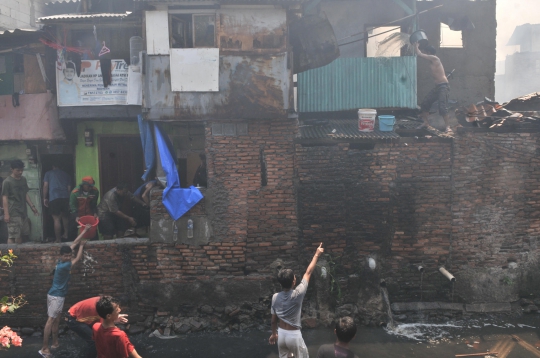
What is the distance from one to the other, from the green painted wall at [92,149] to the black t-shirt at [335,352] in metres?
8.06

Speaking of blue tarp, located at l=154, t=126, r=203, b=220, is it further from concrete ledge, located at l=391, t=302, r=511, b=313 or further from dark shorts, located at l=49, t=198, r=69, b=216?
concrete ledge, located at l=391, t=302, r=511, b=313

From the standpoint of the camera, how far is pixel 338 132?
927 centimetres

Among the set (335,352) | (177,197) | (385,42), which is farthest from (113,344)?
(385,42)

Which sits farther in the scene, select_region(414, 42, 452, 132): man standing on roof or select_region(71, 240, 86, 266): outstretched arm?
select_region(414, 42, 452, 132): man standing on roof

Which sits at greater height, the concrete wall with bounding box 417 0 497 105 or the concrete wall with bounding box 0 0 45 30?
the concrete wall with bounding box 0 0 45 30

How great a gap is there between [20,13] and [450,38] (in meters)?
12.9

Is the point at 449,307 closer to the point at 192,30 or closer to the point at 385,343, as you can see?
the point at 385,343

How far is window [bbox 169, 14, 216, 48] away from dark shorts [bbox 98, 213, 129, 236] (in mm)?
3742

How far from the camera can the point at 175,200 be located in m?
8.48

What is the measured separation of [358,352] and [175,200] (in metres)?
4.22

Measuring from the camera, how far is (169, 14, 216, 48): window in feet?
28.2

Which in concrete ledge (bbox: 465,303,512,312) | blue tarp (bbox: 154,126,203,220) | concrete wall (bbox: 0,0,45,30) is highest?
concrete wall (bbox: 0,0,45,30)

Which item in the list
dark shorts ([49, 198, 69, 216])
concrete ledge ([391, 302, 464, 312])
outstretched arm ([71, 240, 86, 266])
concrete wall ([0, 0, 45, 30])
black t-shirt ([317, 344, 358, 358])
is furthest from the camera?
concrete wall ([0, 0, 45, 30])

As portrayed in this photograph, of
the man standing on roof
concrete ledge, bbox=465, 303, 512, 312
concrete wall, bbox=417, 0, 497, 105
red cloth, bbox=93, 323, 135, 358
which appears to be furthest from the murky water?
concrete wall, bbox=417, 0, 497, 105
